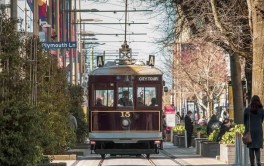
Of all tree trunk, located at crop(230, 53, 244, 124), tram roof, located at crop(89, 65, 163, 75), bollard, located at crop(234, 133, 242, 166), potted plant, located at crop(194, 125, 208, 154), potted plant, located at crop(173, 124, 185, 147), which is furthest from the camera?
potted plant, located at crop(173, 124, 185, 147)

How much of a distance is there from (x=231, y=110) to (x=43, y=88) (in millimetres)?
10907

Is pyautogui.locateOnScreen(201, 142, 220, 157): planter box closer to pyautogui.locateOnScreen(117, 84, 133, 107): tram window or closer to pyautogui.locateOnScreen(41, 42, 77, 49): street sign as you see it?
pyautogui.locateOnScreen(117, 84, 133, 107): tram window

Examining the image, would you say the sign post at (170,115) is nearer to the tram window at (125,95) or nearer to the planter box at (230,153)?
the tram window at (125,95)

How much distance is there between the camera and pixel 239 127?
83.7 ft

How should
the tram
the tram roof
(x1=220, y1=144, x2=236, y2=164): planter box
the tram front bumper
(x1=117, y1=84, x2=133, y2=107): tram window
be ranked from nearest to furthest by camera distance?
(x1=220, y1=144, x2=236, y2=164): planter box
the tram front bumper
the tram
(x1=117, y1=84, x2=133, y2=107): tram window
the tram roof

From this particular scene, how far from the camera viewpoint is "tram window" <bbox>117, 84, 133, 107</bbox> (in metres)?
28.2

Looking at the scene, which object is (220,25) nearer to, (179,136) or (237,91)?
(237,91)

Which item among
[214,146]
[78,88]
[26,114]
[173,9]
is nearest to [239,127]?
[214,146]

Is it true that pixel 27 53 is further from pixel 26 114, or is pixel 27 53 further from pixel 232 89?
pixel 232 89

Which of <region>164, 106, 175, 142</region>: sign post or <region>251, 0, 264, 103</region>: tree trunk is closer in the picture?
<region>251, 0, 264, 103</region>: tree trunk

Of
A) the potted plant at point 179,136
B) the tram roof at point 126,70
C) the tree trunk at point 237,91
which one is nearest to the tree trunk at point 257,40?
the tram roof at point 126,70

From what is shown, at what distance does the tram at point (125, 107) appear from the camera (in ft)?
91.8

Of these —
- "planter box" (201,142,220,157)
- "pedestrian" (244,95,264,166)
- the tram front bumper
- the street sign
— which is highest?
the street sign

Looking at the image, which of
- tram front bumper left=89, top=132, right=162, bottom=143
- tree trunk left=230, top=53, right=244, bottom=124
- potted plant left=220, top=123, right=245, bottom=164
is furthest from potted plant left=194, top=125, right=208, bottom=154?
potted plant left=220, top=123, right=245, bottom=164
